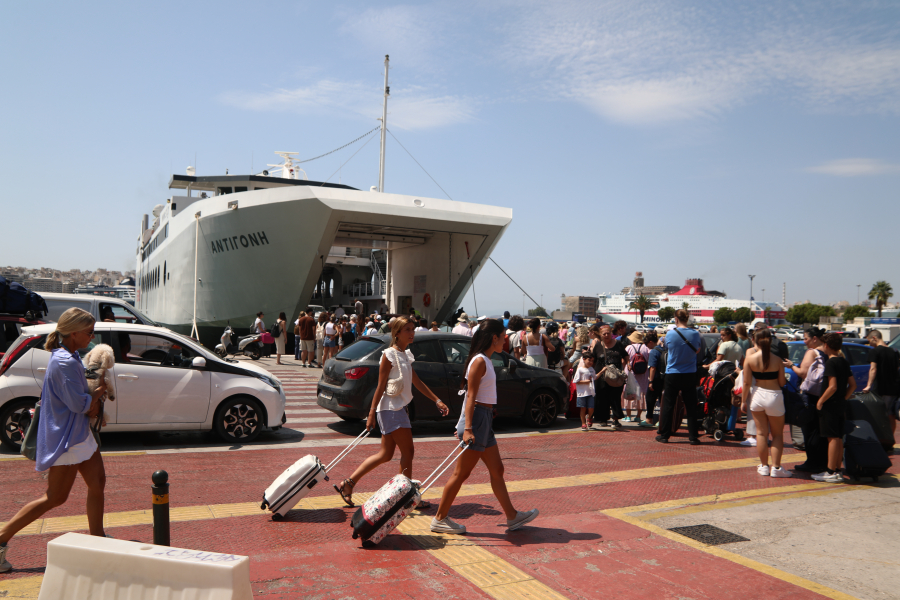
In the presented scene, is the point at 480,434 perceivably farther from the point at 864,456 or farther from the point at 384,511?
the point at 864,456

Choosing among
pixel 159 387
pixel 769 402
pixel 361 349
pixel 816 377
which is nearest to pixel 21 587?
pixel 159 387

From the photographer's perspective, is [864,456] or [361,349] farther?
[361,349]

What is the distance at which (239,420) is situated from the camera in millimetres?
8148

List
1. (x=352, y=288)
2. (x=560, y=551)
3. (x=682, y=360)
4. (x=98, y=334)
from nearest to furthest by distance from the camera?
(x=560, y=551)
(x=98, y=334)
(x=682, y=360)
(x=352, y=288)

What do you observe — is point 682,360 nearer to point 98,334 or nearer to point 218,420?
point 218,420

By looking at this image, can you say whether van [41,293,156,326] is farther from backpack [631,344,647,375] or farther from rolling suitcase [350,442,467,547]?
rolling suitcase [350,442,467,547]

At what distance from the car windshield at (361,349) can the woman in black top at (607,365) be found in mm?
3564

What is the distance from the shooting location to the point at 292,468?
5062mm

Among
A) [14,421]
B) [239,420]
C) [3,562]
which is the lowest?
[3,562]

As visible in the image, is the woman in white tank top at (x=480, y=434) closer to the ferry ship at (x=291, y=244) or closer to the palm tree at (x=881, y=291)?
the ferry ship at (x=291, y=244)

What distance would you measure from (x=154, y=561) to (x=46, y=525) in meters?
2.76

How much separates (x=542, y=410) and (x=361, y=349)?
9.94 ft

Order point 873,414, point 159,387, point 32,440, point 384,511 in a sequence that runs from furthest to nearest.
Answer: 1. point 159,387
2. point 873,414
3. point 384,511
4. point 32,440

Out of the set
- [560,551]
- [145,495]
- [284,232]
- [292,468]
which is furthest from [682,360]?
[284,232]
